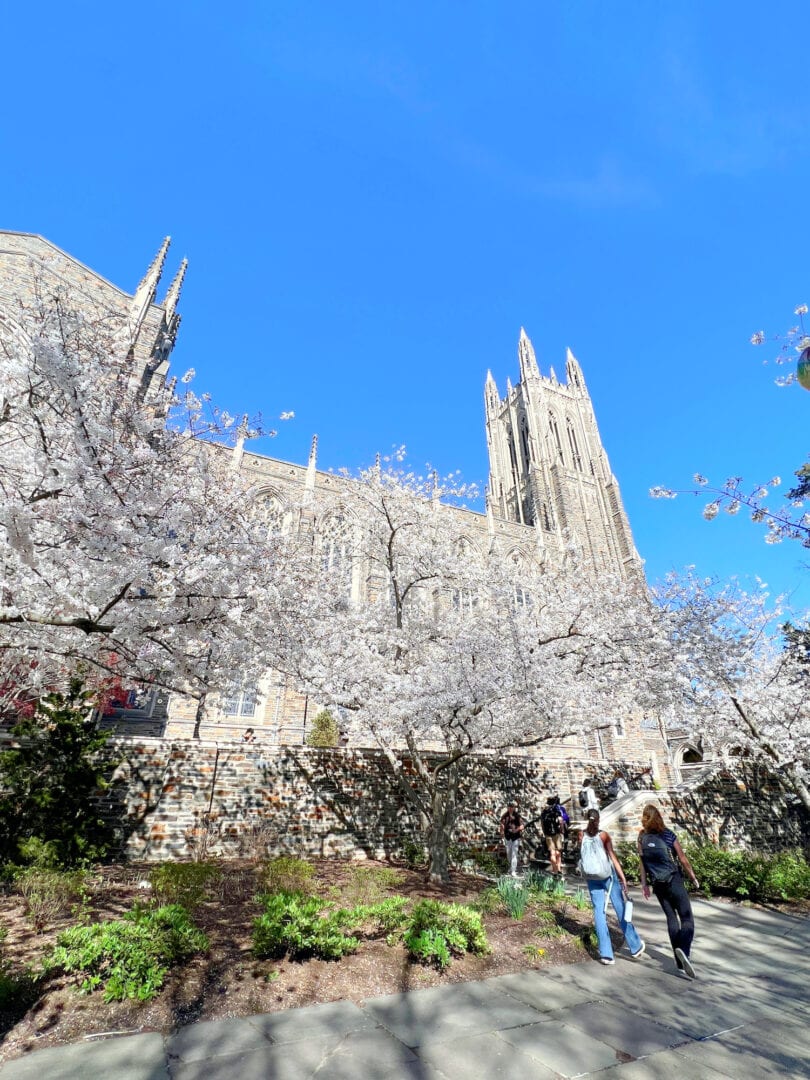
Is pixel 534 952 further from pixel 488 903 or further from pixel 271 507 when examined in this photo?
pixel 271 507

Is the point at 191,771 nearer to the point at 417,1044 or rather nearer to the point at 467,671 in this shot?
the point at 467,671

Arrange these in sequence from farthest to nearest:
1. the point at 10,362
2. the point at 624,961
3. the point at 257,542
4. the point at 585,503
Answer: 1. the point at 585,503
2. the point at 257,542
3. the point at 624,961
4. the point at 10,362

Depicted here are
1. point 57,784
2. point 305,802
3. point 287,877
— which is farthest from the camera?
point 305,802

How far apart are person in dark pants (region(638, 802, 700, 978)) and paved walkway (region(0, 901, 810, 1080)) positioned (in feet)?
1.04

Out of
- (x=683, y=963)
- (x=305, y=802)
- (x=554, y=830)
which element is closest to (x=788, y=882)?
(x=554, y=830)

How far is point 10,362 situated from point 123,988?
574cm

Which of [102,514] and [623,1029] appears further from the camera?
[102,514]

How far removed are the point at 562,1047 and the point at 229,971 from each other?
3.15m

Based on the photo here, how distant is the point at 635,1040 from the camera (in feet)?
13.2

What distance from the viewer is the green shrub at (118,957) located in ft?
14.1

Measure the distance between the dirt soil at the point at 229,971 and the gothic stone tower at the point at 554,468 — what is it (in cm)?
2807

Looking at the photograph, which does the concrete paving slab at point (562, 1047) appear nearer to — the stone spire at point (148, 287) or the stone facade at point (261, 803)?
the stone facade at point (261, 803)

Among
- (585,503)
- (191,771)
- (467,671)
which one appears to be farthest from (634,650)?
(585,503)

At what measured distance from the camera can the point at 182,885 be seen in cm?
703
